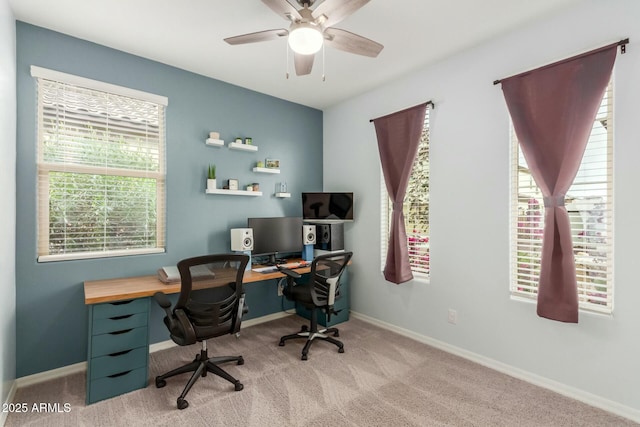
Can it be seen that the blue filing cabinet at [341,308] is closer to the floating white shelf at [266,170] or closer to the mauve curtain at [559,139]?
the floating white shelf at [266,170]

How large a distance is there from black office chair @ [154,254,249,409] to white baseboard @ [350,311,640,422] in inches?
72.7

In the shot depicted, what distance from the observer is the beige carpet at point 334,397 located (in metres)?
1.99

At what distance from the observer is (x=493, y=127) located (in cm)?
262

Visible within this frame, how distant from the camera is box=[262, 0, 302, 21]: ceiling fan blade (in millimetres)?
1735

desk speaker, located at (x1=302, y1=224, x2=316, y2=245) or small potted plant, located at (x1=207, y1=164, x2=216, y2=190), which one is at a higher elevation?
small potted plant, located at (x1=207, y1=164, x2=216, y2=190)

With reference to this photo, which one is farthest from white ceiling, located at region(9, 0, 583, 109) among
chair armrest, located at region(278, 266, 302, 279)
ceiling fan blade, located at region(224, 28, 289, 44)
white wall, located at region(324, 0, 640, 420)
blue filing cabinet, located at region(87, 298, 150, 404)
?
blue filing cabinet, located at region(87, 298, 150, 404)

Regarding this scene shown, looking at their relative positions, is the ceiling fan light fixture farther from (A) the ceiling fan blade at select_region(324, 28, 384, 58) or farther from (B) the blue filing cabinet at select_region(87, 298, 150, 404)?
(B) the blue filing cabinet at select_region(87, 298, 150, 404)

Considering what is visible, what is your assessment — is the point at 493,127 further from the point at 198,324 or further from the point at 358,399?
the point at 198,324

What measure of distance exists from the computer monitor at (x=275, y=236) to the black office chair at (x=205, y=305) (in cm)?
107

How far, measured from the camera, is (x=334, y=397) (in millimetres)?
2240

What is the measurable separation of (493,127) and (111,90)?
3312 mm

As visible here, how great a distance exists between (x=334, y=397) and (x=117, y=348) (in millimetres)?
1592

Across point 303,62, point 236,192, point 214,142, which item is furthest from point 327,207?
point 303,62

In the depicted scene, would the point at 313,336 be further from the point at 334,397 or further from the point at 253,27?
the point at 253,27
